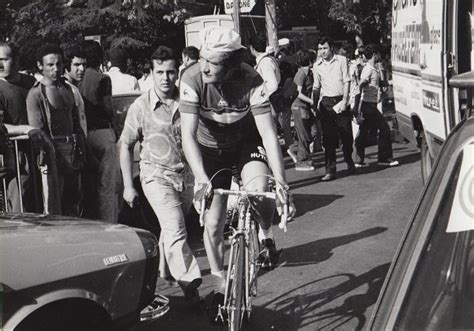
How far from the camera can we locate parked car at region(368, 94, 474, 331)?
1.96m

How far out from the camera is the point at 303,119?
11977mm

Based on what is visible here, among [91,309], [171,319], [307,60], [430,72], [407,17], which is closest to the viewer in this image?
[91,309]

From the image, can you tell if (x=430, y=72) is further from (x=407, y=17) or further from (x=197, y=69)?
(x=197, y=69)

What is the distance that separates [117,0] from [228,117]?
90.6 feet

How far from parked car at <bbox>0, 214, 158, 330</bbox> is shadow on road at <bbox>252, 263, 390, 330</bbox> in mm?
1289

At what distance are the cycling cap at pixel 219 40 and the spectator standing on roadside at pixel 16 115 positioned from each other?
222cm

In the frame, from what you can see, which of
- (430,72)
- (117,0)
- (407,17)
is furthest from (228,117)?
(117,0)

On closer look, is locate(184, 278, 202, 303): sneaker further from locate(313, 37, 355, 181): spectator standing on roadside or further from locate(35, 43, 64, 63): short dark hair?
locate(313, 37, 355, 181): spectator standing on roadside

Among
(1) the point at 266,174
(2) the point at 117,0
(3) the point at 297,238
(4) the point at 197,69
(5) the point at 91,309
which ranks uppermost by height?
(2) the point at 117,0

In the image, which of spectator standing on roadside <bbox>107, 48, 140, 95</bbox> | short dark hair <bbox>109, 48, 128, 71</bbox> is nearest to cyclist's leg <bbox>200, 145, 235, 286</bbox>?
spectator standing on roadside <bbox>107, 48, 140, 95</bbox>

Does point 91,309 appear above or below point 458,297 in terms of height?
below

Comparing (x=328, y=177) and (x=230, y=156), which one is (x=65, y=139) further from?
(x=328, y=177)

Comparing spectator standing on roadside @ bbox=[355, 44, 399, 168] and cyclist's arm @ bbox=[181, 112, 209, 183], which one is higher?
cyclist's arm @ bbox=[181, 112, 209, 183]

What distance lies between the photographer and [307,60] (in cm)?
1348
